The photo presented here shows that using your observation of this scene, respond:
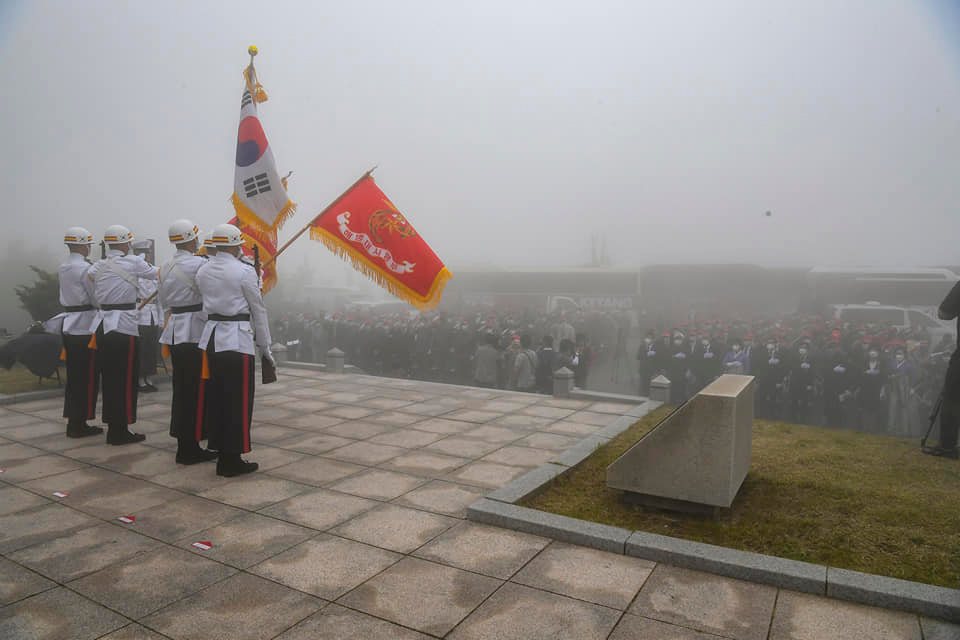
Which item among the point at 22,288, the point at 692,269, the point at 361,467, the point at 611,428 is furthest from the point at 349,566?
the point at 692,269

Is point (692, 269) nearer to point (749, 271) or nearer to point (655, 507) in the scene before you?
point (749, 271)

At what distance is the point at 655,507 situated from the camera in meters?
4.48

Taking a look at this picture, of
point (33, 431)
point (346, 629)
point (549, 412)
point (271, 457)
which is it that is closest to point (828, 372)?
point (549, 412)

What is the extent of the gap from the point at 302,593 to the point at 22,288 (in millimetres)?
13771

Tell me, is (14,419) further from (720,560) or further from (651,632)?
(720,560)

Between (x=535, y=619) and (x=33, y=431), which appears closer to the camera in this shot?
(x=535, y=619)

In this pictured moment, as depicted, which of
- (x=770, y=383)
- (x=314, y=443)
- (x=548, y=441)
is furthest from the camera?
(x=770, y=383)

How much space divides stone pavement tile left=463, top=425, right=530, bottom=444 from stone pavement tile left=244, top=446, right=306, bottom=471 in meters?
1.85

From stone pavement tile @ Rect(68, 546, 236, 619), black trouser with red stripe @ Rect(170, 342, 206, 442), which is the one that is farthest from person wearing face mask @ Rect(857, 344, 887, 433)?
stone pavement tile @ Rect(68, 546, 236, 619)

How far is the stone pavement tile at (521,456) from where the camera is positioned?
18.9 ft

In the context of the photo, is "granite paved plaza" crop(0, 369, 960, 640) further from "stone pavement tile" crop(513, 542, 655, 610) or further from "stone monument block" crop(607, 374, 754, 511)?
"stone monument block" crop(607, 374, 754, 511)

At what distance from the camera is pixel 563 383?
9.22 meters

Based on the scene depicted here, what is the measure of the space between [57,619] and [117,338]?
3.95 m

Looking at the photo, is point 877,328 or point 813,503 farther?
point 877,328
